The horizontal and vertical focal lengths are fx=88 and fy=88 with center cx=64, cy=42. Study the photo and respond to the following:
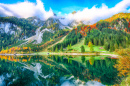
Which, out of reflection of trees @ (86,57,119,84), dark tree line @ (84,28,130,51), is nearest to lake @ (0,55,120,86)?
reflection of trees @ (86,57,119,84)

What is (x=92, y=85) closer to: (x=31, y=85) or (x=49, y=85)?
(x=49, y=85)

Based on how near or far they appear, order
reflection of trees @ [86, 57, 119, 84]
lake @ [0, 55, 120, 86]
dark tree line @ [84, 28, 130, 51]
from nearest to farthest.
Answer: lake @ [0, 55, 120, 86], reflection of trees @ [86, 57, 119, 84], dark tree line @ [84, 28, 130, 51]

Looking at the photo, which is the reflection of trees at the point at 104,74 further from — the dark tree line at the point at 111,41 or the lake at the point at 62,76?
the dark tree line at the point at 111,41

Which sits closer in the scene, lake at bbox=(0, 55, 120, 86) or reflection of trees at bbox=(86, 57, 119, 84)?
lake at bbox=(0, 55, 120, 86)

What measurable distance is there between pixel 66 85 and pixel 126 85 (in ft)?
33.3

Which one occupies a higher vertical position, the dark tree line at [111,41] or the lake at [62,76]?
the dark tree line at [111,41]

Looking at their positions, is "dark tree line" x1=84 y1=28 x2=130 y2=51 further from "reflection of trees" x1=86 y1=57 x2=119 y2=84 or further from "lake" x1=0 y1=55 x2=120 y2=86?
"lake" x1=0 y1=55 x2=120 y2=86

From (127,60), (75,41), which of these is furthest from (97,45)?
(127,60)

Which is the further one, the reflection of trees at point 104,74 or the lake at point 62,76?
the reflection of trees at point 104,74

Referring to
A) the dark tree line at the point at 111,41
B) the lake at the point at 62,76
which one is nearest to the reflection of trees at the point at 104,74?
the lake at the point at 62,76

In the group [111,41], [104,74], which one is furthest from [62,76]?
[111,41]

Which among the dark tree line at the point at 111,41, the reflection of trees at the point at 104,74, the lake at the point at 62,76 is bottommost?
the lake at the point at 62,76

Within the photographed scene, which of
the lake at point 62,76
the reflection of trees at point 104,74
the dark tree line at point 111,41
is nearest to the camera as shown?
the lake at point 62,76

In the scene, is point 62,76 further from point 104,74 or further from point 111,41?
point 111,41
